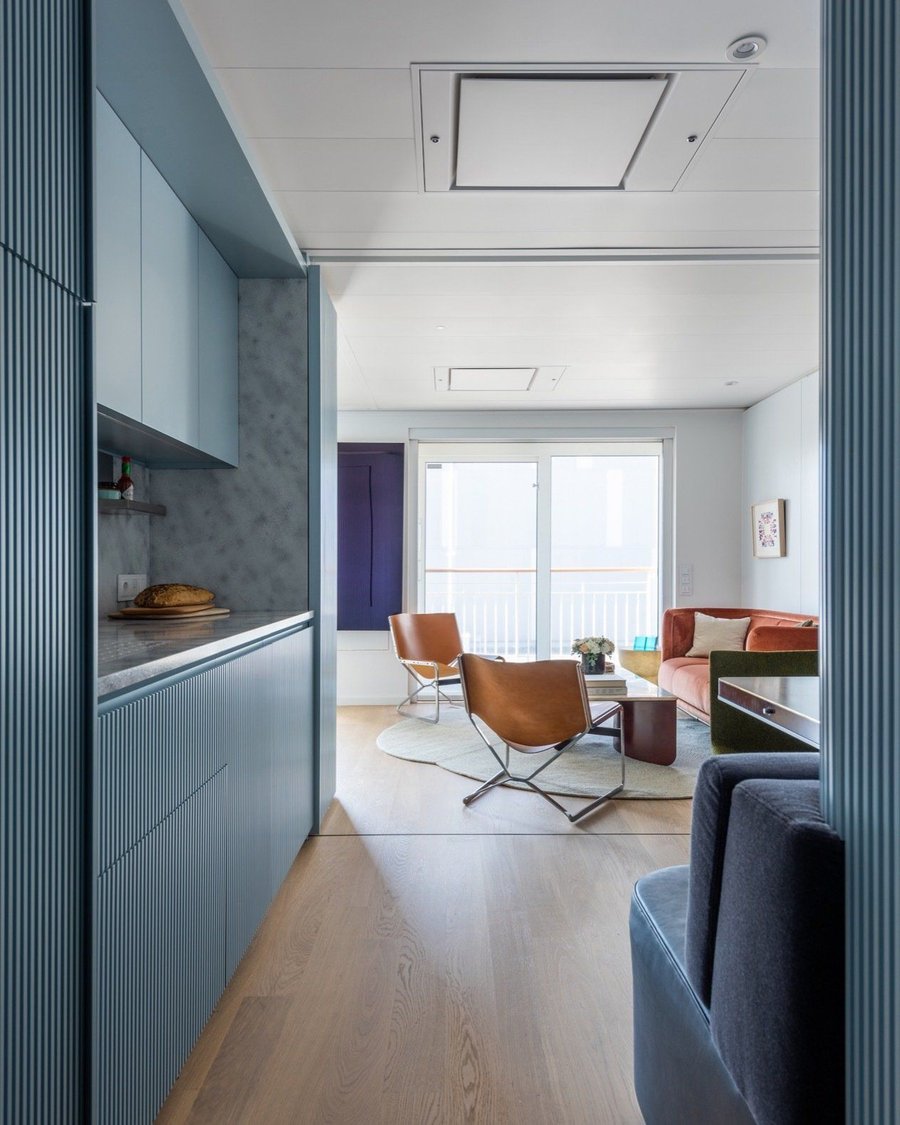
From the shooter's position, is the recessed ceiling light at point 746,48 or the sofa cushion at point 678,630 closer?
the recessed ceiling light at point 746,48

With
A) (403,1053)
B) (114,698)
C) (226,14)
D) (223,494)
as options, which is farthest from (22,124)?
(223,494)

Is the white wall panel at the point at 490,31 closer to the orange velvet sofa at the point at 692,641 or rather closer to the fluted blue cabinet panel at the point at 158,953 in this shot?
the fluted blue cabinet panel at the point at 158,953

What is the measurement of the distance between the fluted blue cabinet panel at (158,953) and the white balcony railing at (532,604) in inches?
192

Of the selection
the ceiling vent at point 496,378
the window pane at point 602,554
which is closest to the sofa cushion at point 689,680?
the window pane at point 602,554

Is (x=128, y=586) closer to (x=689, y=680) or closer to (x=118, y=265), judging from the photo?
(x=118, y=265)

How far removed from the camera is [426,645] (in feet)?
18.8

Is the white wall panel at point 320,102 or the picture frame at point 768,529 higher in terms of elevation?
the white wall panel at point 320,102

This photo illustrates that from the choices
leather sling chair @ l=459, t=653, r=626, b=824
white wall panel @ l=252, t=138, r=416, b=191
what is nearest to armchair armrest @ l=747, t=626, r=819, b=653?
leather sling chair @ l=459, t=653, r=626, b=824

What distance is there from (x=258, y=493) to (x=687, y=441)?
4.32 meters

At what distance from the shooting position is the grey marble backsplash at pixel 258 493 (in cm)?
314

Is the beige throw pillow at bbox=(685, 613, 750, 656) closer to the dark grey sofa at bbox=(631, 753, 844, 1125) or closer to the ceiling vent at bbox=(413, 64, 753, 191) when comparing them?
the ceiling vent at bbox=(413, 64, 753, 191)

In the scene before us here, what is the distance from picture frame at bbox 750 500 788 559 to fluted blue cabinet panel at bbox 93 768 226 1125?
473cm

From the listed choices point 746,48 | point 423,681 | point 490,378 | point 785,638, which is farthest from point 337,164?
point 423,681

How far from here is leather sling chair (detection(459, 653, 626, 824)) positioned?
3.29 metres
